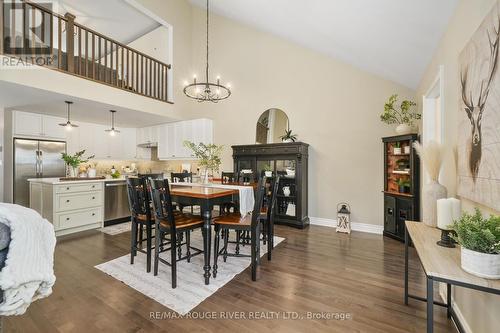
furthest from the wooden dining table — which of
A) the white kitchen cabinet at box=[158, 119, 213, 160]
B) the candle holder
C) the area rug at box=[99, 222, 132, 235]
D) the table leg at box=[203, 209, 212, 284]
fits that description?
the white kitchen cabinet at box=[158, 119, 213, 160]

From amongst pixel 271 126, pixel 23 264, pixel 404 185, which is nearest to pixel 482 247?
pixel 23 264

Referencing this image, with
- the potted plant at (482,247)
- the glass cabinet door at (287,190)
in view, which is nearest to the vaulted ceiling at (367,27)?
the potted plant at (482,247)

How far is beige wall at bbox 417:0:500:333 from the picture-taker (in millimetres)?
1310

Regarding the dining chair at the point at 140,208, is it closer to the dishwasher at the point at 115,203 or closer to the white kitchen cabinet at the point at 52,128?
the dishwasher at the point at 115,203

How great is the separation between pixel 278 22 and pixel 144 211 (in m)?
3.70

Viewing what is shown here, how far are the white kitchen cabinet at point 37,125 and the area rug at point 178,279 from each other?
370 cm

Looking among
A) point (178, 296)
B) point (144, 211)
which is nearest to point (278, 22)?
point (144, 211)

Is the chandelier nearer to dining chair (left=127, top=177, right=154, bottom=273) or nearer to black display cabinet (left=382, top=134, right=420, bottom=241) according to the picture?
dining chair (left=127, top=177, right=154, bottom=273)

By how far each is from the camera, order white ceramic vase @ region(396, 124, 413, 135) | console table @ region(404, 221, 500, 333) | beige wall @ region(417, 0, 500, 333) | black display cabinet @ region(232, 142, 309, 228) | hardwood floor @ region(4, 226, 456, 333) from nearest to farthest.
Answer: console table @ region(404, 221, 500, 333), beige wall @ region(417, 0, 500, 333), hardwood floor @ region(4, 226, 456, 333), white ceramic vase @ region(396, 124, 413, 135), black display cabinet @ region(232, 142, 309, 228)

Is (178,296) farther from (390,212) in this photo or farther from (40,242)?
(390,212)

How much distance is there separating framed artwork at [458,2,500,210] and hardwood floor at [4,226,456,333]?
43.9 inches

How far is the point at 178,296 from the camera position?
2051 millimetres

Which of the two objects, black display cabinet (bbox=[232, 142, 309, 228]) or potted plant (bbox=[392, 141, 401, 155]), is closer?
potted plant (bbox=[392, 141, 401, 155])

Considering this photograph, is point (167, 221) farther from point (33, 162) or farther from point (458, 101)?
point (33, 162)
